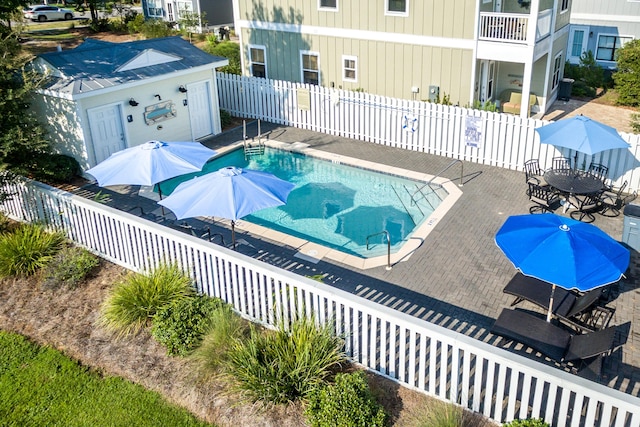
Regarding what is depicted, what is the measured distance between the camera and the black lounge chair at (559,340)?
8375mm

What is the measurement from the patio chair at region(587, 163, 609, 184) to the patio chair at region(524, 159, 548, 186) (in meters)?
1.26

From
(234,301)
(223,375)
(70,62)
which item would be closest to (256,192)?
(234,301)

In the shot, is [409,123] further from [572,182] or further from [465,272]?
[465,272]

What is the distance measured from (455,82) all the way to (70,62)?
42.1 ft

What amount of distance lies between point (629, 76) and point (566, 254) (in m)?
17.9

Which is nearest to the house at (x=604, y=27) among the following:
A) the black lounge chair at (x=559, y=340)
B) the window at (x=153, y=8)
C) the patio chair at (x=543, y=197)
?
the patio chair at (x=543, y=197)

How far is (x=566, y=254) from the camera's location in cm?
841

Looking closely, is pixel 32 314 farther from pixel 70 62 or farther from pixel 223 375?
pixel 70 62

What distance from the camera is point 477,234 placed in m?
13.5

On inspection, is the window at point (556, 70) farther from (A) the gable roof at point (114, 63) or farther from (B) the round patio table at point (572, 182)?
(A) the gable roof at point (114, 63)

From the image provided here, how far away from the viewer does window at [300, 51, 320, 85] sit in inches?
908

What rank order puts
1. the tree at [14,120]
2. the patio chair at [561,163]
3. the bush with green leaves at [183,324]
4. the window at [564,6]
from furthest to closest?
the window at [564,6] < the patio chair at [561,163] < the tree at [14,120] < the bush with green leaves at [183,324]

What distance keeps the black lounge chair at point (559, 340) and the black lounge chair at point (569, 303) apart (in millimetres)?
296

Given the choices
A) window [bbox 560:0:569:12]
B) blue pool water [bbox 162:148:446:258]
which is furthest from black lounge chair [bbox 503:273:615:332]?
window [bbox 560:0:569:12]
